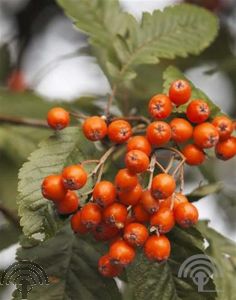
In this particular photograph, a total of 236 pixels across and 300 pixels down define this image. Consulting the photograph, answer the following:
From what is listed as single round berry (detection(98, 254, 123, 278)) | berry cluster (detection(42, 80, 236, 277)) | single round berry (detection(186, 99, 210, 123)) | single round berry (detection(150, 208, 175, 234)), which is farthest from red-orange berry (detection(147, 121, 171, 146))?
single round berry (detection(98, 254, 123, 278))

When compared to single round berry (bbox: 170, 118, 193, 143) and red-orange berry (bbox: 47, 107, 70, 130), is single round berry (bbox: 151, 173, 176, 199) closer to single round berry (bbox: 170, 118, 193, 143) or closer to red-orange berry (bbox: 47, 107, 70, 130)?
single round berry (bbox: 170, 118, 193, 143)

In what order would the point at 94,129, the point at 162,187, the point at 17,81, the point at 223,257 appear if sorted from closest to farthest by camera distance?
1. the point at 162,187
2. the point at 94,129
3. the point at 223,257
4. the point at 17,81

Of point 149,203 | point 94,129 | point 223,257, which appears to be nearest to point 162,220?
point 149,203

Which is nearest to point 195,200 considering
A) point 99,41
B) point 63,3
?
point 99,41

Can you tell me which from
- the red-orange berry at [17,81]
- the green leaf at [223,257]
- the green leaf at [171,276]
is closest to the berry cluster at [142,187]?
the green leaf at [171,276]

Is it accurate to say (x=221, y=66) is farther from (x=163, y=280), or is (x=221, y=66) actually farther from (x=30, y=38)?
(x=30, y=38)

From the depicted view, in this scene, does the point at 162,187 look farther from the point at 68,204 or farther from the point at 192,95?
the point at 192,95
